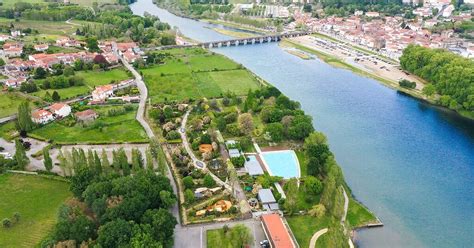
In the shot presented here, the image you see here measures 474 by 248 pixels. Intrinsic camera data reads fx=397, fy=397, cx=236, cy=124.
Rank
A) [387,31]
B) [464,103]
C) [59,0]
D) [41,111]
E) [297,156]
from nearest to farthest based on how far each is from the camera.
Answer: [297,156], [41,111], [464,103], [387,31], [59,0]

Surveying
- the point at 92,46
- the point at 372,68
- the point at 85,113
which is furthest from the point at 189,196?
the point at 372,68

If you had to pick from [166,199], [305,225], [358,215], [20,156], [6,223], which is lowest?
[6,223]

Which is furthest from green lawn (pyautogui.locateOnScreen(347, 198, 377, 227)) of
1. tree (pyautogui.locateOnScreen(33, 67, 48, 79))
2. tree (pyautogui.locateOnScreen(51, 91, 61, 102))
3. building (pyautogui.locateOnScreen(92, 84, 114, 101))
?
tree (pyautogui.locateOnScreen(33, 67, 48, 79))

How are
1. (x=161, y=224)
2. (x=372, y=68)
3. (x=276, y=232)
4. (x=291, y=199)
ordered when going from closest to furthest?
1. (x=161, y=224)
2. (x=276, y=232)
3. (x=291, y=199)
4. (x=372, y=68)

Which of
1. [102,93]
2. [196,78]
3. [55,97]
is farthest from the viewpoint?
[196,78]

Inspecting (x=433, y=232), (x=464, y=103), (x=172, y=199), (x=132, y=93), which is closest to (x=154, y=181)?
(x=172, y=199)

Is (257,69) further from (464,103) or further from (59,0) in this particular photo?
(59,0)

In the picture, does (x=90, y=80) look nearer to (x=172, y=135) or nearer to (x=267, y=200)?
(x=172, y=135)
